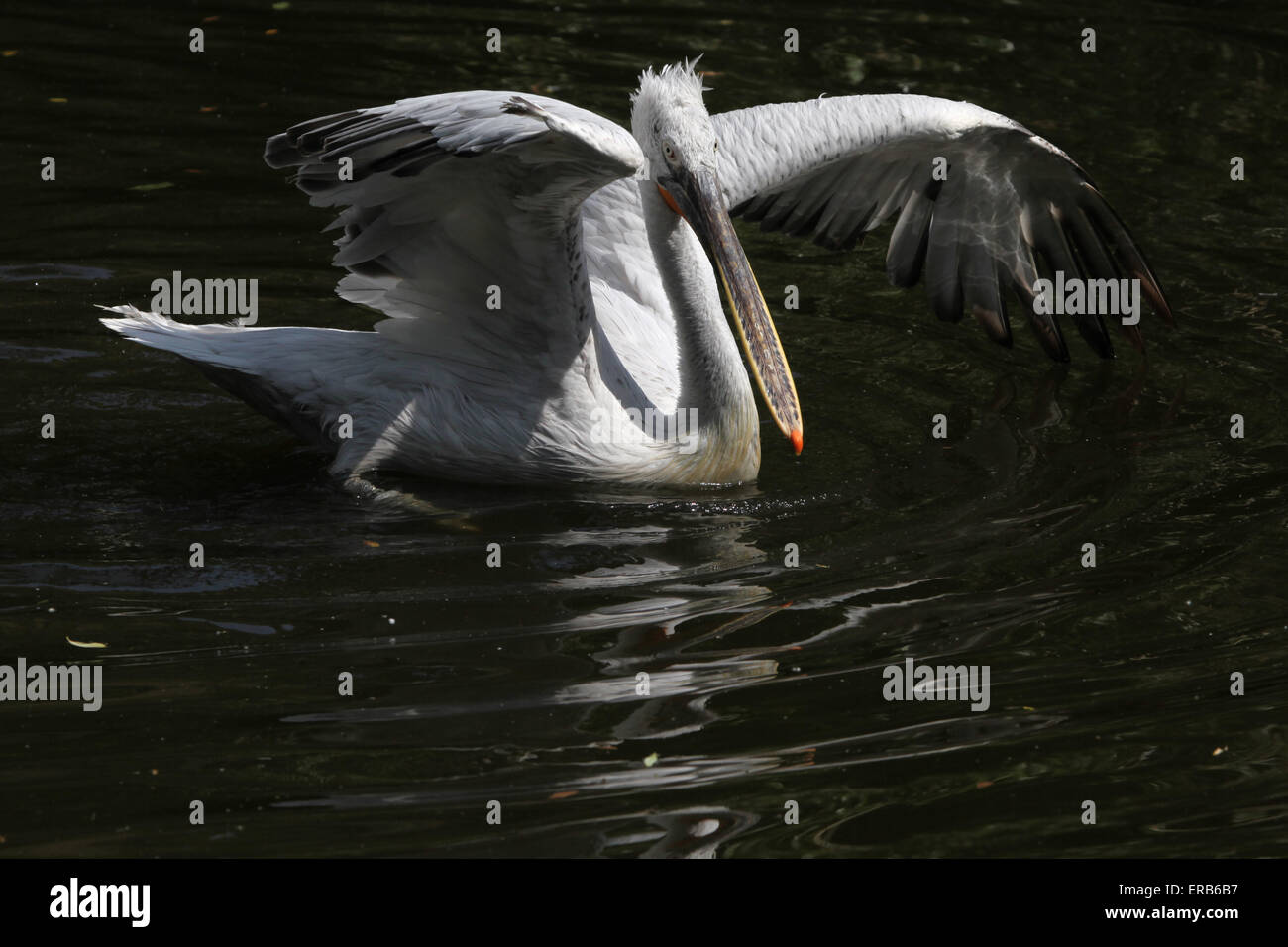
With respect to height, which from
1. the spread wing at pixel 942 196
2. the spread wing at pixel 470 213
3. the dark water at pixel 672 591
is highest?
the spread wing at pixel 942 196

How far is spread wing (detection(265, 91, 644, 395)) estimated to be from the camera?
466cm

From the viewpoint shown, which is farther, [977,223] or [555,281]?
[977,223]

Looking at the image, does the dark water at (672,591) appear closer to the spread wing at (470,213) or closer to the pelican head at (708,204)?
the pelican head at (708,204)

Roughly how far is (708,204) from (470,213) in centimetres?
77

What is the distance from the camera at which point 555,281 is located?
5355mm

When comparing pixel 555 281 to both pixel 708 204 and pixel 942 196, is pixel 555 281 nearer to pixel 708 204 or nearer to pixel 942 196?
pixel 708 204

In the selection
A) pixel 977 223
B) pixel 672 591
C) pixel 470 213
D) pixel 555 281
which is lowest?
pixel 672 591

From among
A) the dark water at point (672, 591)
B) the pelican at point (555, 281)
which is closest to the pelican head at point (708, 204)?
the pelican at point (555, 281)

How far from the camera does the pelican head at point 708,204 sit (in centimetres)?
544

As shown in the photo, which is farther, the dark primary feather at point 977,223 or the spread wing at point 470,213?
the dark primary feather at point 977,223

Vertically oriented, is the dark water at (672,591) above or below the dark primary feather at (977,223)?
below

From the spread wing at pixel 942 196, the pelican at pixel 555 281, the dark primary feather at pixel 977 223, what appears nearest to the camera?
the pelican at pixel 555 281

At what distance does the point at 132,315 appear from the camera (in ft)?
19.2

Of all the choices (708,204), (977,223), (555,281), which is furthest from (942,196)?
(555,281)
